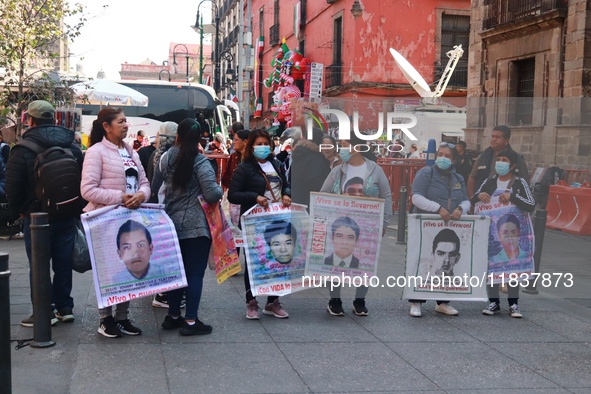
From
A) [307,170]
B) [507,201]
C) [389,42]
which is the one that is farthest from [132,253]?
[389,42]

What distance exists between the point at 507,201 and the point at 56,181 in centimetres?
416

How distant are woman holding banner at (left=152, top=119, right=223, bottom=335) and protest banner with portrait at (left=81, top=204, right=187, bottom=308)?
10cm

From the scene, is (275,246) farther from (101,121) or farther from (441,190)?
(101,121)

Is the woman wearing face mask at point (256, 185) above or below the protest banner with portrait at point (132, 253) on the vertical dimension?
above

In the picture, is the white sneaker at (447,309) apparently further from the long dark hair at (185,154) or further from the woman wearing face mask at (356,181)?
the long dark hair at (185,154)

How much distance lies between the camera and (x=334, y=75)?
30.9 m

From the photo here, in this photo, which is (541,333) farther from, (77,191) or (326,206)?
(77,191)

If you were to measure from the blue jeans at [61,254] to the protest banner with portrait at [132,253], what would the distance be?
24.9 inches

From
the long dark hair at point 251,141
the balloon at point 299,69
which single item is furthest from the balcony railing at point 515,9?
the balloon at point 299,69

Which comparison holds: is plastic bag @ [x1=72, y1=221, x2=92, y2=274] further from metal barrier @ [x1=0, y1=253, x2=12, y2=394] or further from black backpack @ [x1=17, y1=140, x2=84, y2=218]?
metal barrier @ [x1=0, y1=253, x2=12, y2=394]

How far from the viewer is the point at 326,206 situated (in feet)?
23.3

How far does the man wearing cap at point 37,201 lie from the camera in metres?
6.25

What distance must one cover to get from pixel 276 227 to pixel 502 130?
2.41 metres

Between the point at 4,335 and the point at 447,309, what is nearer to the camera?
the point at 4,335
